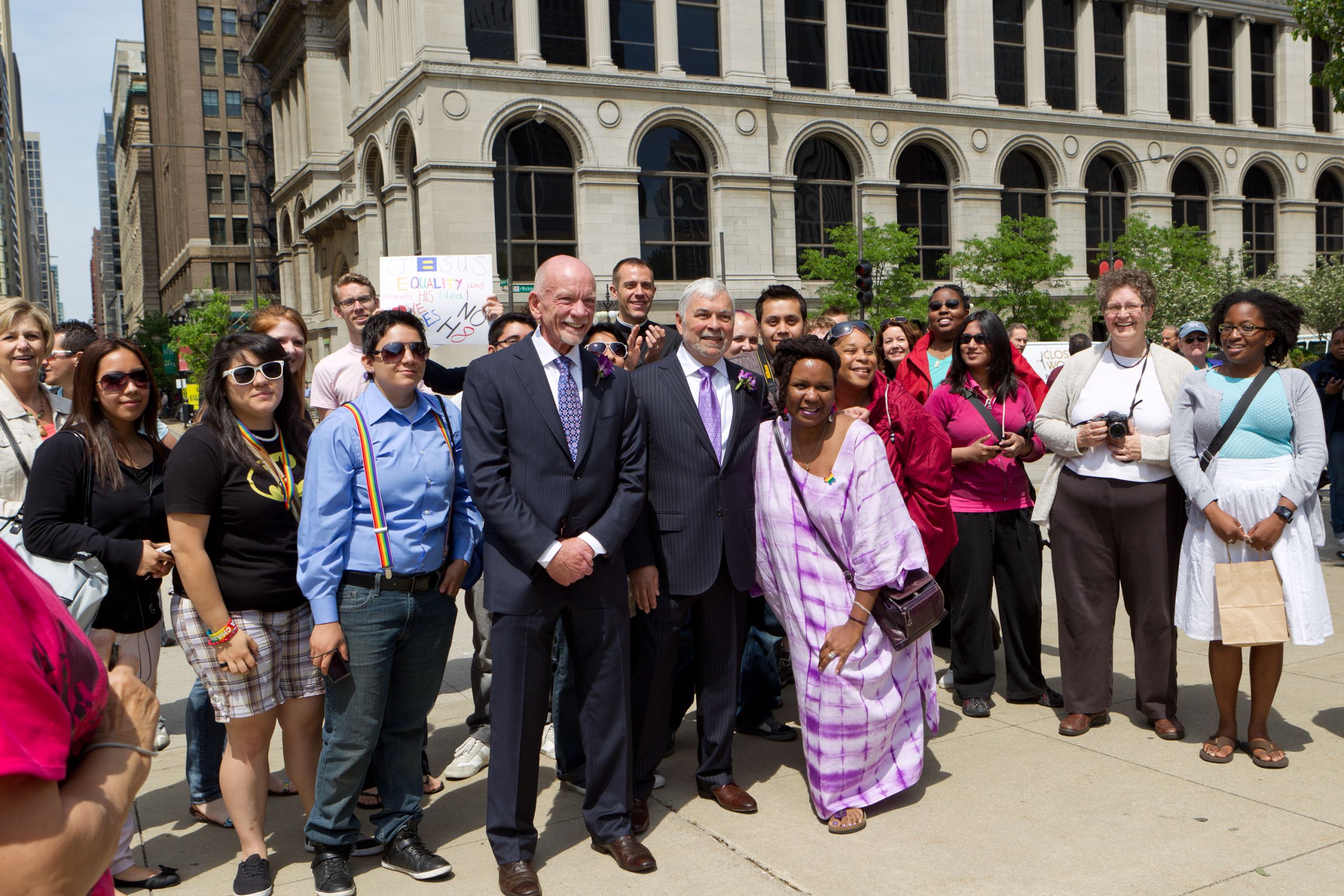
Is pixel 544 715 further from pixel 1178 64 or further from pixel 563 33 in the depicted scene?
pixel 1178 64

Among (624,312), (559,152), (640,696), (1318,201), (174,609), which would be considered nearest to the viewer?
(174,609)

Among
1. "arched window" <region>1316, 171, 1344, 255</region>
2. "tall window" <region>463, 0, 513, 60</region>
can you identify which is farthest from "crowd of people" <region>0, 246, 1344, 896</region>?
"arched window" <region>1316, 171, 1344, 255</region>

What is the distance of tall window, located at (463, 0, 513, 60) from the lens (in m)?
38.4

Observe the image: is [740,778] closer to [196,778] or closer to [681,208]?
[196,778]

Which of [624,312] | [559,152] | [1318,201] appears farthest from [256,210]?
[624,312]

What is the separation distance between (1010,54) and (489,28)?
24.0 metres

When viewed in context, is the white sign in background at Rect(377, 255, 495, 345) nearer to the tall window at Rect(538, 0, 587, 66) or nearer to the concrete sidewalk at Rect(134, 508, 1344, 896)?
the concrete sidewalk at Rect(134, 508, 1344, 896)

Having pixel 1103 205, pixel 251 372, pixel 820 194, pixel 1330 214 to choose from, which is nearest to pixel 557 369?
Result: pixel 251 372

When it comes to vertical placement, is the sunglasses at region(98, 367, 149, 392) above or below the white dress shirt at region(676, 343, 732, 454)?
above

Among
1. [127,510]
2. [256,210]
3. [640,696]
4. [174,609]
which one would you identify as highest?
[256,210]

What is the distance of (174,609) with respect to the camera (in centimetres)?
447

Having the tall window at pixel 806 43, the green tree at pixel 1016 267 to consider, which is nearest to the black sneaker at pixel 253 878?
the green tree at pixel 1016 267

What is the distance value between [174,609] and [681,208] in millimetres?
38780

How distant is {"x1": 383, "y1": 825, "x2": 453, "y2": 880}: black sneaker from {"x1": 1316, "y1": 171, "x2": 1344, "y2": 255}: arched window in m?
63.5
